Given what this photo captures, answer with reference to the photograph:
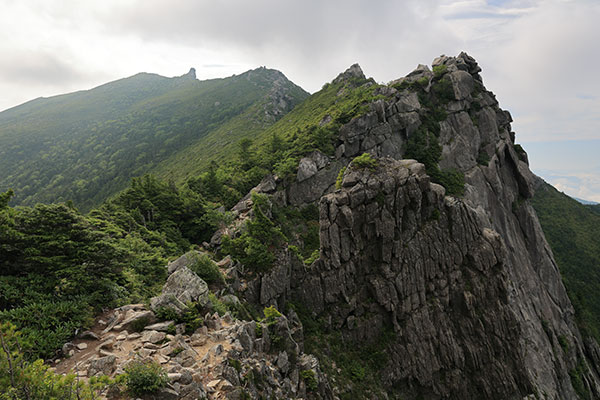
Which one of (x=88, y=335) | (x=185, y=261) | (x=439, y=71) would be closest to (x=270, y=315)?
(x=185, y=261)

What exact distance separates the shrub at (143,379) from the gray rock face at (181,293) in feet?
17.5

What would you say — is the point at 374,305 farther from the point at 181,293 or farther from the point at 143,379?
the point at 143,379

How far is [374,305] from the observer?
33.3 metres

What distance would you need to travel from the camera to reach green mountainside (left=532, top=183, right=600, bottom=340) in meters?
61.1

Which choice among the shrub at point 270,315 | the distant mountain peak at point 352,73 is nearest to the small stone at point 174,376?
the shrub at point 270,315

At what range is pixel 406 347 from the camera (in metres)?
32.2

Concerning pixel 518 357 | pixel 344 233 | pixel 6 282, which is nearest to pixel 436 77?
pixel 344 233

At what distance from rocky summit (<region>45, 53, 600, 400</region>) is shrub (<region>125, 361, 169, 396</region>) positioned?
1.58 m

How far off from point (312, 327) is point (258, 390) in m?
18.7

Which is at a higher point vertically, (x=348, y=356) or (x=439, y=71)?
(x=439, y=71)

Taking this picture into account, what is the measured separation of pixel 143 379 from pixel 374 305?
29842 mm

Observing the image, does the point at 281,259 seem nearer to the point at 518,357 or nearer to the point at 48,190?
the point at 518,357

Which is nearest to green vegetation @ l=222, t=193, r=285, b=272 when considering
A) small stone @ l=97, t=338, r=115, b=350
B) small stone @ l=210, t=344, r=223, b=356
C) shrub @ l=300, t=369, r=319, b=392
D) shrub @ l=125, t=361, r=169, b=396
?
shrub @ l=300, t=369, r=319, b=392

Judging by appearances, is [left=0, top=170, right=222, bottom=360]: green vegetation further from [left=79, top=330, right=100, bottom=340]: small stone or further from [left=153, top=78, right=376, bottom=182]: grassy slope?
[left=153, top=78, right=376, bottom=182]: grassy slope
